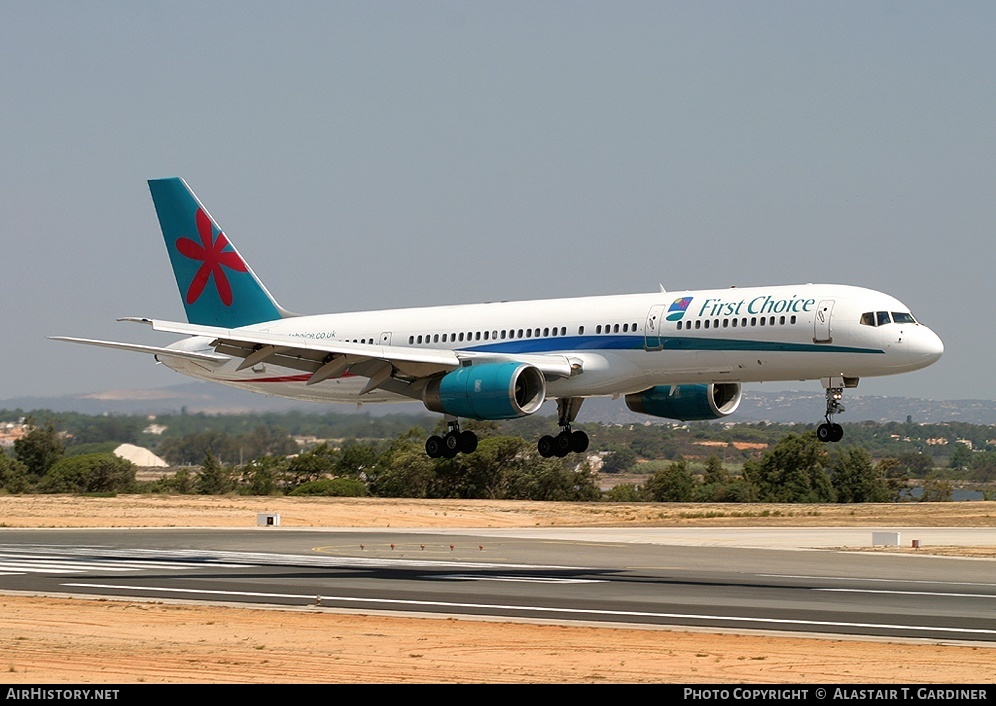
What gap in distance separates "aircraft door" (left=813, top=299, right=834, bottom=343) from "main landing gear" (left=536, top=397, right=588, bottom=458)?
10612mm

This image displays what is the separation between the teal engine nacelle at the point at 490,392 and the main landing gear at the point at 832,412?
29.1 ft

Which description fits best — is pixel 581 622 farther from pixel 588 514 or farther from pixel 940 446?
pixel 940 446

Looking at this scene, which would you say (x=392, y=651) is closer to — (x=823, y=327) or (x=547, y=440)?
(x=823, y=327)

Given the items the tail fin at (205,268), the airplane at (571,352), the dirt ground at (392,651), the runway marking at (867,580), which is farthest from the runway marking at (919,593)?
the tail fin at (205,268)

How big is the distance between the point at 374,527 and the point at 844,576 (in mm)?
35630

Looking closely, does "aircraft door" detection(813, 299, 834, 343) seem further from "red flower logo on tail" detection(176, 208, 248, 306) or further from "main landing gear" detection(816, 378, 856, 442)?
"red flower logo on tail" detection(176, 208, 248, 306)

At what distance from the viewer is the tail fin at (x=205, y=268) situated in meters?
57.4

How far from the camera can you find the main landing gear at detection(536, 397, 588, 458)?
1986 inches

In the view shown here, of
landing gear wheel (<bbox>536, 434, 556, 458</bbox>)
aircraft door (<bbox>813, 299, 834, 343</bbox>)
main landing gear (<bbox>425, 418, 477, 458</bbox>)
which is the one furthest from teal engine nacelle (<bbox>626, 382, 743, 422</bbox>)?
aircraft door (<bbox>813, 299, 834, 343</bbox>)

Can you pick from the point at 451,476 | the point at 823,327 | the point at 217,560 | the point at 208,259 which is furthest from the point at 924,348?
the point at 451,476

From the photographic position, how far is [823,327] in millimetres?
42156

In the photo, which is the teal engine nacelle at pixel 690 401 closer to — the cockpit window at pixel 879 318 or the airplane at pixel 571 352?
the airplane at pixel 571 352

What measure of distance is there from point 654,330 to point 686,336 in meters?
1.13

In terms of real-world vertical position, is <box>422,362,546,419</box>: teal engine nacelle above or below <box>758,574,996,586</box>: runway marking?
above
